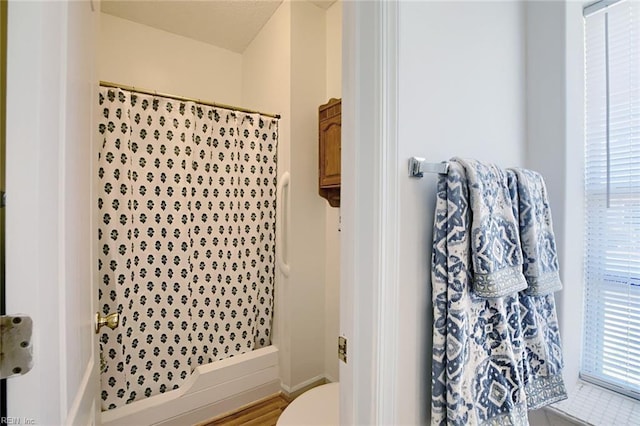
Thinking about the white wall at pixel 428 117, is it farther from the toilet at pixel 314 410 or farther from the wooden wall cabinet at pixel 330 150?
the wooden wall cabinet at pixel 330 150

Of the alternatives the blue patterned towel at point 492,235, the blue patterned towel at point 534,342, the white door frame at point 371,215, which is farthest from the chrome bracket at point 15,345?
the blue patterned towel at point 534,342

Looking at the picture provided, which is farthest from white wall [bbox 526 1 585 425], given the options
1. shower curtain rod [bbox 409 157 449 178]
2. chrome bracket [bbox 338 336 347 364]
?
chrome bracket [bbox 338 336 347 364]

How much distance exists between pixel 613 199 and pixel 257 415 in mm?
2151

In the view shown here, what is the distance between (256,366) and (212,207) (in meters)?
1.11

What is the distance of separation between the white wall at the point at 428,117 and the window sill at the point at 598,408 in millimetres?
624

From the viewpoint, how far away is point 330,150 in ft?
6.41

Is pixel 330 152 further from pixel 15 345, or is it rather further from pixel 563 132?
pixel 15 345

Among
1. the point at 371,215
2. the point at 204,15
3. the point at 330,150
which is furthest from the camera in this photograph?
the point at 204,15

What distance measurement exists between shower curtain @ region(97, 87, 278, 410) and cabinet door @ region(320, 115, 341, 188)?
0.39 meters

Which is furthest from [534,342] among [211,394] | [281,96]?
[281,96]

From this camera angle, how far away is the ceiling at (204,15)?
2.16m

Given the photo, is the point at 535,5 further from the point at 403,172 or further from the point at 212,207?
the point at 212,207

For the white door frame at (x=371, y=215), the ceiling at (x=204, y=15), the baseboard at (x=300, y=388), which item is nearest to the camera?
the white door frame at (x=371, y=215)

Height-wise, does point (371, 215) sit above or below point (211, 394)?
above
